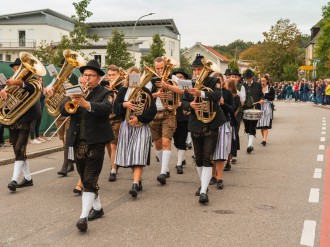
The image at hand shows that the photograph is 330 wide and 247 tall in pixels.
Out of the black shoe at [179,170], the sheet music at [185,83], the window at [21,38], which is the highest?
the window at [21,38]

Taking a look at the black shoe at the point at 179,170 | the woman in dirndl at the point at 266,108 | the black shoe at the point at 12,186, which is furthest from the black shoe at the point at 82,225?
the woman in dirndl at the point at 266,108

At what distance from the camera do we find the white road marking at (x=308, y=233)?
5156 mm

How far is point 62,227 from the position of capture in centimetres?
566

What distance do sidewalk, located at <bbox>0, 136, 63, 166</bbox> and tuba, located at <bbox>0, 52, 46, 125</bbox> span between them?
3048mm

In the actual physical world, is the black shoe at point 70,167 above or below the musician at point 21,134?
below

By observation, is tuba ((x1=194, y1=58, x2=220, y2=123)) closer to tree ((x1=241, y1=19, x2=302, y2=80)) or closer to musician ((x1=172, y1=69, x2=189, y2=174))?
musician ((x1=172, y1=69, x2=189, y2=174))

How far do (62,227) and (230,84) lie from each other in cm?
431

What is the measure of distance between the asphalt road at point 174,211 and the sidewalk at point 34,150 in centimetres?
43

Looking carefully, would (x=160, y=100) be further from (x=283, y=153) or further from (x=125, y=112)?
(x=283, y=153)

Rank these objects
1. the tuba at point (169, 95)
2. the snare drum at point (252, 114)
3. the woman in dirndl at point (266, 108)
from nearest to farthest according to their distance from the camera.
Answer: the tuba at point (169, 95) < the snare drum at point (252, 114) < the woman in dirndl at point (266, 108)

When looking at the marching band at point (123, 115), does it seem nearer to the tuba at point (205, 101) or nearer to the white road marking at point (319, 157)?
the tuba at point (205, 101)

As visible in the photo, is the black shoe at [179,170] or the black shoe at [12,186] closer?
the black shoe at [12,186]

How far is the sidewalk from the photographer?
1055 cm

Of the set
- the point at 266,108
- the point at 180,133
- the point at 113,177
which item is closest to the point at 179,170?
the point at 180,133
